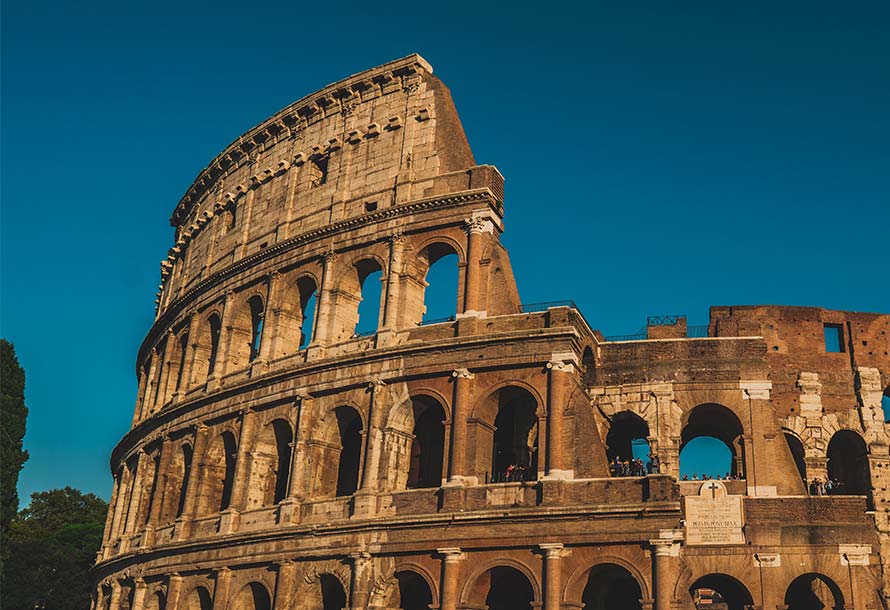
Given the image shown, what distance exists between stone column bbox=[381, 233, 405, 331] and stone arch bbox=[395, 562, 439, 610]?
6.56m

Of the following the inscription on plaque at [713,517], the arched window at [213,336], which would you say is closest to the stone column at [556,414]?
the inscription on plaque at [713,517]

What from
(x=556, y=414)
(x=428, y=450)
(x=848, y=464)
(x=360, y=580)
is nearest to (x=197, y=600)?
(x=360, y=580)

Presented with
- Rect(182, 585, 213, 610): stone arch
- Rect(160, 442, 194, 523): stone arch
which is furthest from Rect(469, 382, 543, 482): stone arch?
Rect(160, 442, 194, 523): stone arch

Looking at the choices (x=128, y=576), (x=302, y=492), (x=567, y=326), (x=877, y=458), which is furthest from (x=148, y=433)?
(x=877, y=458)

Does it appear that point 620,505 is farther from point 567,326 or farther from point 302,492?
point 302,492

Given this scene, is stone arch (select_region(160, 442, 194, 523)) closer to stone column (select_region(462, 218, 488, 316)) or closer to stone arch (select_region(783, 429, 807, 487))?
stone column (select_region(462, 218, 488, 316))

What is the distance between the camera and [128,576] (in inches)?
1264

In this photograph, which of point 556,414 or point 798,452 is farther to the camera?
point 798,452

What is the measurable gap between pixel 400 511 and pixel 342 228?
366 inches

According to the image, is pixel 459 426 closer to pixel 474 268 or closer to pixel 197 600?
pixel 474 268

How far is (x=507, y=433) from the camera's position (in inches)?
1077

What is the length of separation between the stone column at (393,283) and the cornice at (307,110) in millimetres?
6089

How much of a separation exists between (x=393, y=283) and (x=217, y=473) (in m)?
8.75

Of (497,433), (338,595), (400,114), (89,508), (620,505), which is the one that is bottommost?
(338,595)
